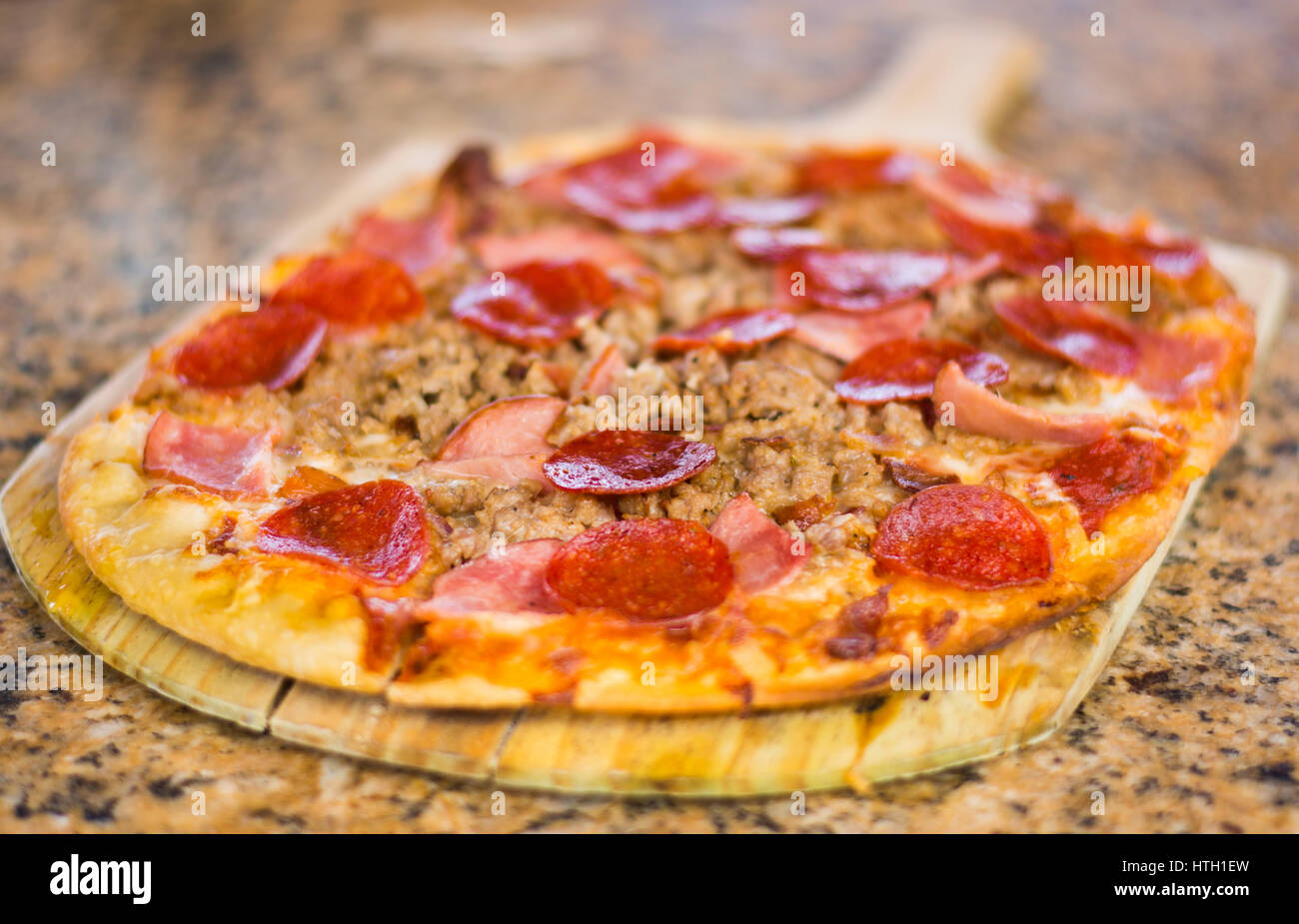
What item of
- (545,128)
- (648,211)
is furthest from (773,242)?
(545,128)

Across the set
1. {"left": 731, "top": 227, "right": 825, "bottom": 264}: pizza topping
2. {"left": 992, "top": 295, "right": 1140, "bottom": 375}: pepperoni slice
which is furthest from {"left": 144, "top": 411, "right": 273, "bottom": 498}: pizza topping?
{"left": 992, "top": 295, "right": 1140, "bottom": 375}: pepperoni slice

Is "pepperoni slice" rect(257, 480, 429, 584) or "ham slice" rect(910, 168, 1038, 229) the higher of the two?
"ham slice" rect(910, 168, 1038, 229)

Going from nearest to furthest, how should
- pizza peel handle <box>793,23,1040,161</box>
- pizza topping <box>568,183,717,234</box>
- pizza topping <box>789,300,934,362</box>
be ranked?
pizza topping <box>789,300,934,362</box>
pizza topping <box>568,183,717,234</box>
pizza peel handle <box>793,23,1040,161</box>

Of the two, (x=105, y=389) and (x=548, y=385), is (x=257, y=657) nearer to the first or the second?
(x=548, y=385)

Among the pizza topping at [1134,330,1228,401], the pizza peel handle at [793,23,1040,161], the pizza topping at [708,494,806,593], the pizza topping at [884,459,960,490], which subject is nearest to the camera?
the pizza topping at [708,494,806,593]

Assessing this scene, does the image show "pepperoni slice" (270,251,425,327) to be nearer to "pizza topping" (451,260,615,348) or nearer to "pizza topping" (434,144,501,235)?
"pizza topping" (451,260,615,348)

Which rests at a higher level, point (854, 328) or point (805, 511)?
point (854, 328)

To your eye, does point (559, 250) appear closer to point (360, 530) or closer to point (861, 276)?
point (861, 276)
